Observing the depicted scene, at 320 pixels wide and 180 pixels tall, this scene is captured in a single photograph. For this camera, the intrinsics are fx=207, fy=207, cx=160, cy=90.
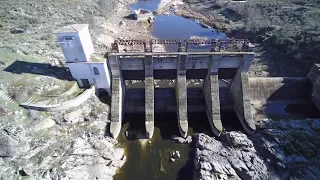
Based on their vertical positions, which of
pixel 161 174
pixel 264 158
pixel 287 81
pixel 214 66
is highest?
pixel 214 66

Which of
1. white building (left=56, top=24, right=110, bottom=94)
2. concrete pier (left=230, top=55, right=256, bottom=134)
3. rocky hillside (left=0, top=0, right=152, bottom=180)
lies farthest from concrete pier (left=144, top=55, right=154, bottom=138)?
concrete pier (left=230, top=55, right=256, bottom=134)

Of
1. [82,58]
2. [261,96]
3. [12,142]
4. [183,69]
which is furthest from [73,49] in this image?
[261,96]

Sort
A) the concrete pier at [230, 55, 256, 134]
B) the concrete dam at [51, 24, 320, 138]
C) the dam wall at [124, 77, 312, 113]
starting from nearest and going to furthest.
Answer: the concrete dam at [51, 24, 320, 138] → the concrete pier at [230, 55, 256, 134] → the dam wall at [124, 77, 312, 113]

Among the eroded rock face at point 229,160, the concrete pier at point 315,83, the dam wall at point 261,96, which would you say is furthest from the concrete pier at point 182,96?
the concrete pier at point 315,83

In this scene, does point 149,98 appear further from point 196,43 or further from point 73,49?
point 73,49

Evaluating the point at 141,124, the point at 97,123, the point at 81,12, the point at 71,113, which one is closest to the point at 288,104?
the point at 141,124

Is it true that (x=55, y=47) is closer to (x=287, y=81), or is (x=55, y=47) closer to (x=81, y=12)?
(x=81, y=12)

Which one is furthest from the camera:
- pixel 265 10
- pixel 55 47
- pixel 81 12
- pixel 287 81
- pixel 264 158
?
pixel 265 10

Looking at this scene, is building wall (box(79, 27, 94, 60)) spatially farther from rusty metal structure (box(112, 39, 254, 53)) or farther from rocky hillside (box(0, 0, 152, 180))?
rocky hillside (box(0, 0, 152, 180))
